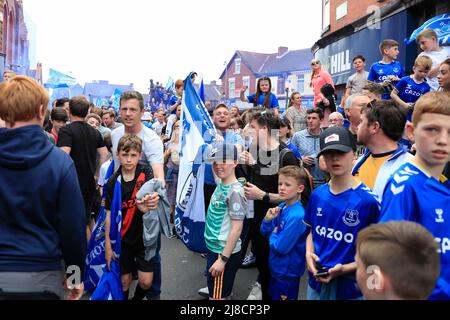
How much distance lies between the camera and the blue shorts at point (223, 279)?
4.04 metres

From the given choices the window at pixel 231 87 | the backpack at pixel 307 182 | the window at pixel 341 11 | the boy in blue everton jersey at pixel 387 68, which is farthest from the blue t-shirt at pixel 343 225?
the window at pixel 231 87

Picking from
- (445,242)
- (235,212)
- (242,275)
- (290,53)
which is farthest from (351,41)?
(290,53)

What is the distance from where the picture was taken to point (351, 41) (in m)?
16.1

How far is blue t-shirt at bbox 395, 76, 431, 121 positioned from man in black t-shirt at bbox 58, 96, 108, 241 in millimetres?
4308

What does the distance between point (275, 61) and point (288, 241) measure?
52.7 m

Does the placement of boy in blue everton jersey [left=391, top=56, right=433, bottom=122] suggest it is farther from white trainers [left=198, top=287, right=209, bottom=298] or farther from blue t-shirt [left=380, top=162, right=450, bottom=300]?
blue t-shirt [left=380, top=162, right=450, bottom=300]

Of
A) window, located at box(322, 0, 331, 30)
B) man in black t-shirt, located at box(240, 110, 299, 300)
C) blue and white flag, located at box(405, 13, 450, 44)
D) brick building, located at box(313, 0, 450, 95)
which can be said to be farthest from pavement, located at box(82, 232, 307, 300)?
window, located at box(322, 0, 331, 30)

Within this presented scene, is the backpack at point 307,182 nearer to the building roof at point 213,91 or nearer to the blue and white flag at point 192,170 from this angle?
the blue and white flag at point 192,170

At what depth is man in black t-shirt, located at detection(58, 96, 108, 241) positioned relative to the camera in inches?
212

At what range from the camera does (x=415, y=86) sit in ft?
20.5

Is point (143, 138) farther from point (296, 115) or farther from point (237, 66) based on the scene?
point (237, 66)

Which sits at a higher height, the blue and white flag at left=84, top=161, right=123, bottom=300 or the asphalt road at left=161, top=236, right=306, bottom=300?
the blue and white flag at left=84, top=161, right=123, bottom=300

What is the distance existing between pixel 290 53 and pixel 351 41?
39.4 meters

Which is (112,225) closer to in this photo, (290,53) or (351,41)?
(351,41)
